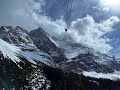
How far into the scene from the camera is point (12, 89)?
198 m

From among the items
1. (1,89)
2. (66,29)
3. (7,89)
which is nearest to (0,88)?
(1,89)

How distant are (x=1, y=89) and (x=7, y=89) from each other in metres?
15.1

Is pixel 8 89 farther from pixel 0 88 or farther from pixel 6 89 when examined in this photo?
pixel 0 88

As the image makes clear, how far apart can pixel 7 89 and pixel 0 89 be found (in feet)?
56.6

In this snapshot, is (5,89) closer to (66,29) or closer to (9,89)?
(9,89)

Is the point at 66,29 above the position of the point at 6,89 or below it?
below

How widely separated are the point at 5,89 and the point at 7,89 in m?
2.58

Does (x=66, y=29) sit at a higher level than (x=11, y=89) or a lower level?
lower

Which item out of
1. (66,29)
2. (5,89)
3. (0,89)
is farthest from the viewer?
(5,89)

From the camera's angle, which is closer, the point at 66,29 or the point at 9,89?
the point at 66,29

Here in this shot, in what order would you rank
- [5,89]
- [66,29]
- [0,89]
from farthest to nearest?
1. [5,89]
2. [0,89]
3. [66,29]

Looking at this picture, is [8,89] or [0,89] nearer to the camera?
[0,89]

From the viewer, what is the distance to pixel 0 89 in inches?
7062

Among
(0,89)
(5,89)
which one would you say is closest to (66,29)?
(0,89)
